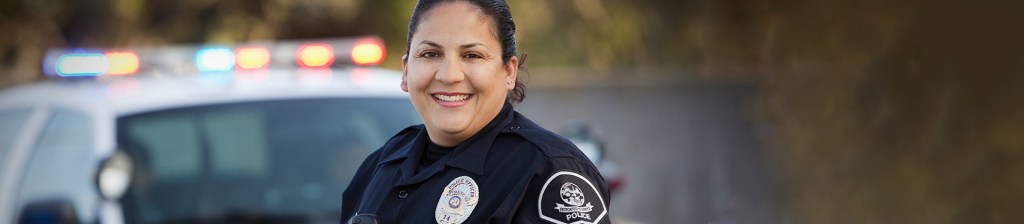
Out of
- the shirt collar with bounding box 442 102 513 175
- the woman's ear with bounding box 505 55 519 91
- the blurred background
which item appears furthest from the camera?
the blurred background

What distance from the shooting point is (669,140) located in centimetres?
1048

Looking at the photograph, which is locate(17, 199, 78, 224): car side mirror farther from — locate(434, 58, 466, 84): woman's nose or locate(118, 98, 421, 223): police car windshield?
locate(434, 58, 466, 84): woman's nose

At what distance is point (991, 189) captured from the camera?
9.82ft

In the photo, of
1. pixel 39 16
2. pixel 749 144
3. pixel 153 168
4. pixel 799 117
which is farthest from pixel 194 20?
pixel 799 117

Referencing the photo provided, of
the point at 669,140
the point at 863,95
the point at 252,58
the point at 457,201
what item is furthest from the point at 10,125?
the point at 669,140

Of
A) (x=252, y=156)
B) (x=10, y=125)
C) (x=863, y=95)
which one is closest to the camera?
(x=863, y=95)

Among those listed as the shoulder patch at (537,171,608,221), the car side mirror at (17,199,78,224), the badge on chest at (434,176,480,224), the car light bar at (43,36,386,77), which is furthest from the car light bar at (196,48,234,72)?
the shoulder patch at (537,171,608,221)

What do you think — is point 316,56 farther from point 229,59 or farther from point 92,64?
point 92,64

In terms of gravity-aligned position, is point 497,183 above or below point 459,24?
below

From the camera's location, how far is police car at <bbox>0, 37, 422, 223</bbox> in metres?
4.95

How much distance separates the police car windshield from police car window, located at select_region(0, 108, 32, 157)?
108 cm

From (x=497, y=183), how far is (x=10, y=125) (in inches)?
171

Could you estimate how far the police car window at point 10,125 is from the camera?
19.6 feet

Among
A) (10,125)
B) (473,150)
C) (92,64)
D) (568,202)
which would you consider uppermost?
(92,64)
